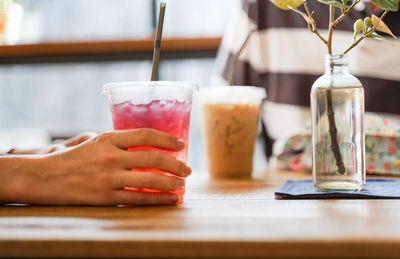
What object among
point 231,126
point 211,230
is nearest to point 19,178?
point 211,230

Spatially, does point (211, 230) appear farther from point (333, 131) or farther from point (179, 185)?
point (333, 131)

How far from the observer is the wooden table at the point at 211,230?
0.56 metres

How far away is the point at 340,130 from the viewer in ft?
2.97

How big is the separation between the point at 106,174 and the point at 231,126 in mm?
631

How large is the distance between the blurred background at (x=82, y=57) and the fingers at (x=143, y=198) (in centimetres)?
160

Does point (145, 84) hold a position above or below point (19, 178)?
above

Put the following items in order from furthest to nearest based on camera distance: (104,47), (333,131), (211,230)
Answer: (104,47)
(333,131)
(211,230)

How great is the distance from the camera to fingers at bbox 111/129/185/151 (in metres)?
0.80

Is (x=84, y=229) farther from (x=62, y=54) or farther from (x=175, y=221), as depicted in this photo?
(x=62, y=54)

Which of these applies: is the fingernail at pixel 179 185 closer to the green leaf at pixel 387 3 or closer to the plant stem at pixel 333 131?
the plant stem at pixel 333 131

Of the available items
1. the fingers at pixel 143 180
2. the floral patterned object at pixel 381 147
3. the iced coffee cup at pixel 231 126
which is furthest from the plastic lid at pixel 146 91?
the floral patterned object at pixel 381 147

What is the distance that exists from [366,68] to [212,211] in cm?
119

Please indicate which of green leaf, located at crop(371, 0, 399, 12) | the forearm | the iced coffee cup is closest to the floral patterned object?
the iced coffee cup

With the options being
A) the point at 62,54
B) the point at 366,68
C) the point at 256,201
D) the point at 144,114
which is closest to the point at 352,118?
the point at 256,201
